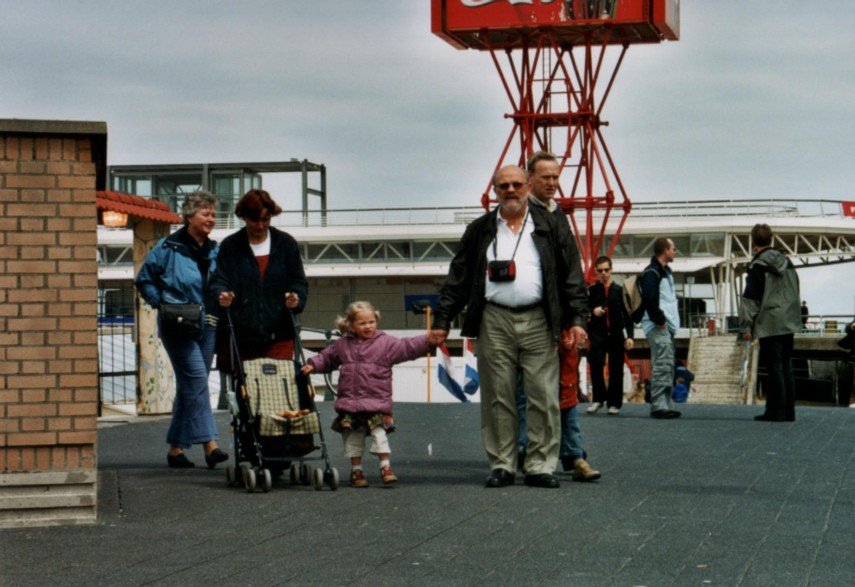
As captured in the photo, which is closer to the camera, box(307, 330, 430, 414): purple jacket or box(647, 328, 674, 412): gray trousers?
box(307, 330, 430, 414): purple jacket

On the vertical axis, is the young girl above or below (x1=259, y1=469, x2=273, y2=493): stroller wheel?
above

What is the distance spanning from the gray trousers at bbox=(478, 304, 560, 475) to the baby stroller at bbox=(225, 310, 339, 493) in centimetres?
103

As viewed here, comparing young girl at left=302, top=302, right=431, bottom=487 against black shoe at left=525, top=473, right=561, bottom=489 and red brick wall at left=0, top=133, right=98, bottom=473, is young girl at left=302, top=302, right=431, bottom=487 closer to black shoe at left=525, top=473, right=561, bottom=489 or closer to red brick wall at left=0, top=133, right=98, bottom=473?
black shoe at left=525, top=473, right=561, bottom=489

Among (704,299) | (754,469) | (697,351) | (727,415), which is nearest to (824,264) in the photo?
(704,299)

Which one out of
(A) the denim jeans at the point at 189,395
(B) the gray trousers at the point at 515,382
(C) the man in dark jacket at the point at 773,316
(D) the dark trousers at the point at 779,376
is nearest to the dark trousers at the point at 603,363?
(C) the man in dark jacket at the point at 773,316

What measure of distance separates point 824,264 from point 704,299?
683 centimetres

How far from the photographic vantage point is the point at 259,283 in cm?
966

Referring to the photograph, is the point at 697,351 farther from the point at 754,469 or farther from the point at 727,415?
the point at 754,469

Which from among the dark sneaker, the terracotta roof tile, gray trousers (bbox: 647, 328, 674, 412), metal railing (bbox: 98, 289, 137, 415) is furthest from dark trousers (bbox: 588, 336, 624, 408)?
metal railing (bbox: 98, 289, 137, 415)

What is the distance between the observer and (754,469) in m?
10.2

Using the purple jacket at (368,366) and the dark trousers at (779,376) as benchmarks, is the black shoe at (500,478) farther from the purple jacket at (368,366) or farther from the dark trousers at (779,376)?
the dark trousers at (779,376)

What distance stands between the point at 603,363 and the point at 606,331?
425mm

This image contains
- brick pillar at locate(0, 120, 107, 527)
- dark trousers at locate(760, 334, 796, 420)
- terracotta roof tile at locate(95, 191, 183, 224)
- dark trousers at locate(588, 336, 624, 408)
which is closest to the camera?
brick pillar at locate(0, 120, 107, 527)

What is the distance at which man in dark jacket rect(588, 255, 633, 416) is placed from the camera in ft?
56.0
